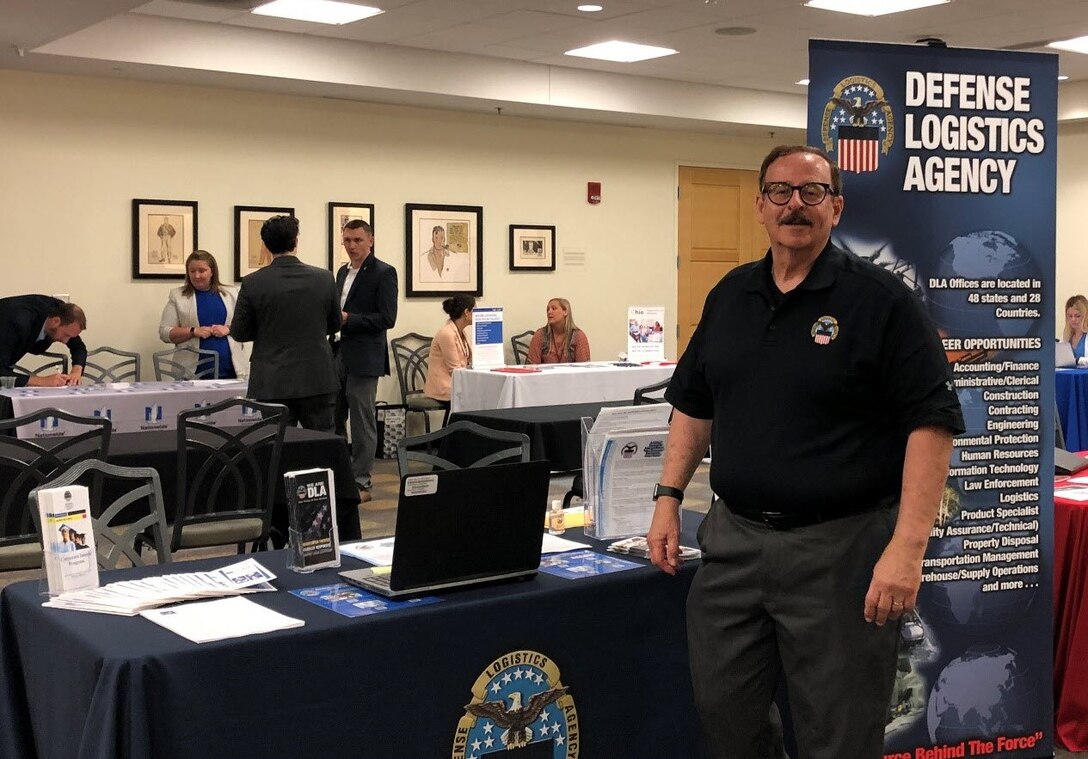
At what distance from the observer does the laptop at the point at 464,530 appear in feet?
8.33

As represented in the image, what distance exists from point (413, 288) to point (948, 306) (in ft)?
24.2

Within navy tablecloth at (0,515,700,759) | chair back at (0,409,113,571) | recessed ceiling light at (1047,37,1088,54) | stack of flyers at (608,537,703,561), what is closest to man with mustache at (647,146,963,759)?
navy tablecloth at (0,515,700,759)

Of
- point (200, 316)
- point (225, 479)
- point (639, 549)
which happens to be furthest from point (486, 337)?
point (639, 549)

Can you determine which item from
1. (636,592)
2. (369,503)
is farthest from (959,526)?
(369,503)

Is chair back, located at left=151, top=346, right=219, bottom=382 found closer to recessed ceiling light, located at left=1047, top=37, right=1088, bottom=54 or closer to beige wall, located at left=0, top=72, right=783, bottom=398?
beige wall, located at left=0, top=72, right=783, bottom=398

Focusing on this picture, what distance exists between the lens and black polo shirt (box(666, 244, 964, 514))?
7.92 feet

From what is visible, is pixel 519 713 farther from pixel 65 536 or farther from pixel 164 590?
pixel 65 536

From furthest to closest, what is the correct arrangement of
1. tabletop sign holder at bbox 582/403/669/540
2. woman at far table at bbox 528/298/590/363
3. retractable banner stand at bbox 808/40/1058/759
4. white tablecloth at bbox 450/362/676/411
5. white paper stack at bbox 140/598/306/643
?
woman at far table at bbox 528/298/590/363 → white tablecloth at bbox 450/362/676/411 → retractable banner stand at bbox 808/40/1058/759 → tabletop sign holder at bbox 582/403/669/540 → white paper stack at bbox 140/598/306/643

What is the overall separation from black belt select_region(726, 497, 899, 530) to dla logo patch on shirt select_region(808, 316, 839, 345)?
1.05 ft

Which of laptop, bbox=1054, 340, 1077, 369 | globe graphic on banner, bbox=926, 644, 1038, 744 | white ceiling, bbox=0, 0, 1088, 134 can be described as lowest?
globe graphic on banner, bbox=926, 644, 1038, 744

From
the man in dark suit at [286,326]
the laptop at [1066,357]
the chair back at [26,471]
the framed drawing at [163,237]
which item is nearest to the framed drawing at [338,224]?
the framed drawing at [163,237]

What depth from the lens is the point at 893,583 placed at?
2334mm

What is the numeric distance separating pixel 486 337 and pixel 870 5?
3.20 metres

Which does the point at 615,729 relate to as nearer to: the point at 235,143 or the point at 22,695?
the point at 22,695
